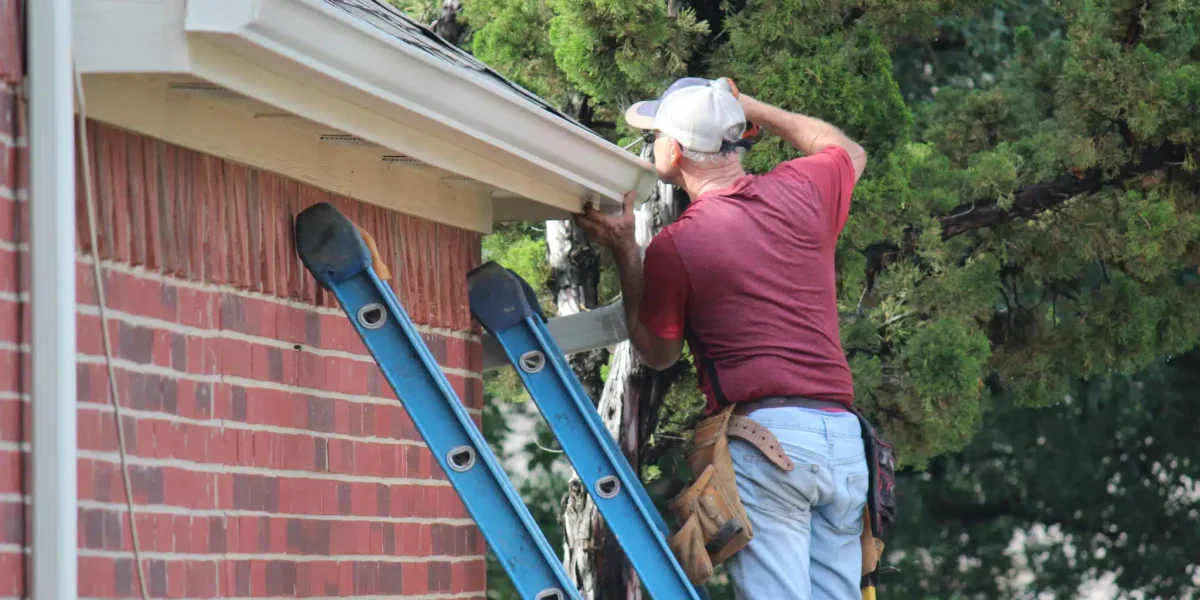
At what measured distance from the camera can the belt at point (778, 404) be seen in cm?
439

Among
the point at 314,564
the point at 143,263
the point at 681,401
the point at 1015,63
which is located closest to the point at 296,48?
the point at 143,263

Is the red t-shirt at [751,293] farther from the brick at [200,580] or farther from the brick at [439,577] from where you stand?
the brick at [200,580]

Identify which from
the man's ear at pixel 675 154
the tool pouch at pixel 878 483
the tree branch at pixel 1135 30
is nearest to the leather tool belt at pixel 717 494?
the tool pouch at pixel 878 483

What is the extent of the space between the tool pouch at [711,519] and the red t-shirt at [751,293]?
0.22m

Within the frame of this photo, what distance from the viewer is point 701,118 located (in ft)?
15.3

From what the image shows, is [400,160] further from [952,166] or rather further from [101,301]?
[952,166]

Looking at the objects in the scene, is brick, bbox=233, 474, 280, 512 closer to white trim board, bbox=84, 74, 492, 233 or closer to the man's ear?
white trim board, bbox=84, 74, 492, 233

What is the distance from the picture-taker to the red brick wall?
2.98 metres

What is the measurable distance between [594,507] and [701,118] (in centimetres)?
513

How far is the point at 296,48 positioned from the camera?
307cm

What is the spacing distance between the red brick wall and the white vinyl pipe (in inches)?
1.7

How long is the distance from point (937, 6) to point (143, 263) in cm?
664

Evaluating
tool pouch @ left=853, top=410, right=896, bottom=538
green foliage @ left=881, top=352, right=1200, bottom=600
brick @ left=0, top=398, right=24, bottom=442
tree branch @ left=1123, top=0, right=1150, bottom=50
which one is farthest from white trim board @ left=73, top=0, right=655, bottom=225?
green foliage @ left=881, top=352, right=1200, bottom=600

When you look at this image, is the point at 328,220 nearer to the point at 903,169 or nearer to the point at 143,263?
the point at 143,263
